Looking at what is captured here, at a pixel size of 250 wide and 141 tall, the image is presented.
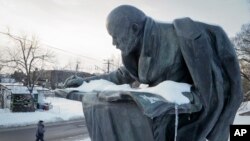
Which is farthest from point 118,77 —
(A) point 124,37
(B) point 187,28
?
(B) point 187,28

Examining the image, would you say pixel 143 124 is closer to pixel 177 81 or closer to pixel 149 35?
pixel 177 81

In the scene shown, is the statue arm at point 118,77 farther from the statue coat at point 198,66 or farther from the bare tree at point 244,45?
the bare tree at point 244,45

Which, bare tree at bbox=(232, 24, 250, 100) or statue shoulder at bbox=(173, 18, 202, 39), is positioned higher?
bare tree at bbox=(232, 24, 250, 100)

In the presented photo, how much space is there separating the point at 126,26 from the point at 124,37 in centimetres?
8

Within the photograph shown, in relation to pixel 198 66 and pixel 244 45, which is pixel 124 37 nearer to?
pixel 198 66

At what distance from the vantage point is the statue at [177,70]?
2381mm

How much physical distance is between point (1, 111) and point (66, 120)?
223 inches

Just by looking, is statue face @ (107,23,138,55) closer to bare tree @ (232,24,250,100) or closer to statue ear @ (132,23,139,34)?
statue ear @ (132,23,139,34)

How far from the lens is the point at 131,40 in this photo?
2490mm

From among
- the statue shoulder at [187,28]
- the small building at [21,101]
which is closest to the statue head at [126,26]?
the statue shoulder at [187,28]

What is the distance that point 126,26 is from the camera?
7.98 ft

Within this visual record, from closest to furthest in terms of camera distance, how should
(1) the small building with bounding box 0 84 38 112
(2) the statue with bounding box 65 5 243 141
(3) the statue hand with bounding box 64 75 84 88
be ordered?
1. (2) the statue with bounding box 65 5 243 141
2. (3) the statue hand with bounding box 64 75 84 88
3. (1) the small building with bounding box 0 84 38 112

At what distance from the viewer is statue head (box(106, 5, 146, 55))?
242 cm

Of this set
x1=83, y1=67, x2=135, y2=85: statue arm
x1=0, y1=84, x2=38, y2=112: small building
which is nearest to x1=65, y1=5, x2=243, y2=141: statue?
x1=83, y1=67, x2=135, y2=85: statue arm
